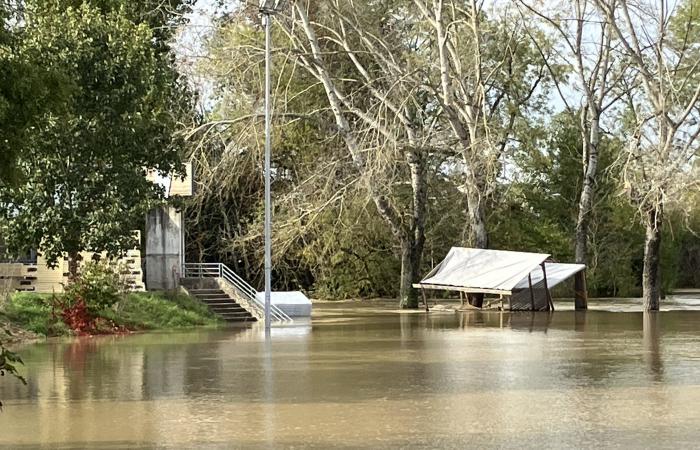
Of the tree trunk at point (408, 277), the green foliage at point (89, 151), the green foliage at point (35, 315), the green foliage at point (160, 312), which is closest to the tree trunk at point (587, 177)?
the tree trunk at point (408, 277)

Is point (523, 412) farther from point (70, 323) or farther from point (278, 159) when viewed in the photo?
point (278, 159)

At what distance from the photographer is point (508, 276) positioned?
1631 inches

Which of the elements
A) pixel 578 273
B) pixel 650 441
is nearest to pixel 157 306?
pixel 578 273

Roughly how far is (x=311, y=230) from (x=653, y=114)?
1783cm

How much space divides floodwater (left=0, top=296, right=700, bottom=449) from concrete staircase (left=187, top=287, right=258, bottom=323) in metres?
7.59

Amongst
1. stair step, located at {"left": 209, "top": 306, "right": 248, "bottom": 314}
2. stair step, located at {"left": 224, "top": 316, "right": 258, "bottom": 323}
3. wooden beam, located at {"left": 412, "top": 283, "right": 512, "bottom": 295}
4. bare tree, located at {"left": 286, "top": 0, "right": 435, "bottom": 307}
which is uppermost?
bare tree, located at {"left": 286, "top": 0, "right": 435, "bottom": 307}

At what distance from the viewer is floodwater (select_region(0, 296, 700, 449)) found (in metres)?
12.1

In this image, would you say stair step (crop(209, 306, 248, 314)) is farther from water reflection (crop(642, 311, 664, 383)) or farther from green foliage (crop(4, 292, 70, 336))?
water reflection (crop(642, 311, 664, 383))

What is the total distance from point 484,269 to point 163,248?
1221cm

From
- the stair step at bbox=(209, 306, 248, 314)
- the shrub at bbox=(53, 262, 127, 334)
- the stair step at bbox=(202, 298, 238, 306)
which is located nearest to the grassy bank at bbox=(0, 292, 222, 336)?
the shrub at bbox=(53, 262, 127, 334)

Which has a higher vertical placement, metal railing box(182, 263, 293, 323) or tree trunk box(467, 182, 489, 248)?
tree trunk box(467, 182, 489, 248)

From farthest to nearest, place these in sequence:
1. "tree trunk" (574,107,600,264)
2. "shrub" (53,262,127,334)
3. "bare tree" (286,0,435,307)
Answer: "tree trunk" (574,107,600,264)
"bare tree" (286,0,435,307)
"shrub" (53,262,127,334)

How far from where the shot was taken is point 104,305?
31.9 m

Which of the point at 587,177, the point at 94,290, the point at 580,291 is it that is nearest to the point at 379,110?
the point at 587,177
